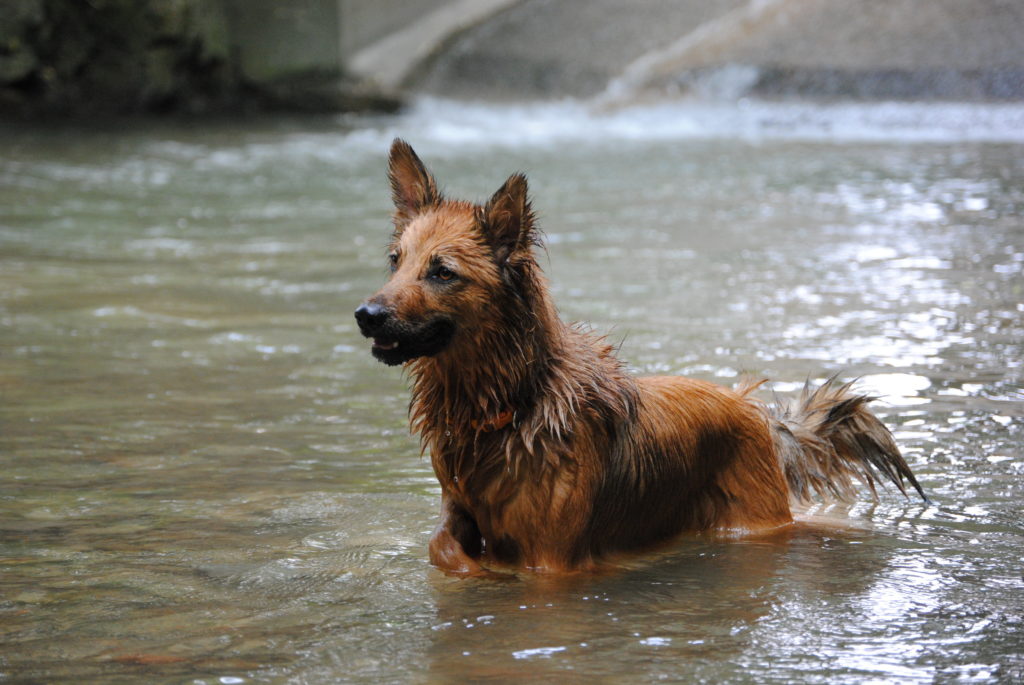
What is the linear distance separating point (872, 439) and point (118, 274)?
7046 millimetres

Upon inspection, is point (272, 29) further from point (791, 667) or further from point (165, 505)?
point (791, 667)

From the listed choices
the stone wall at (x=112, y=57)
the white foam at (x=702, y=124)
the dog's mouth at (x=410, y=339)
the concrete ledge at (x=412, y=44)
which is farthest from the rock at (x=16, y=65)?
the dog's mouth at (x=410, y=339)

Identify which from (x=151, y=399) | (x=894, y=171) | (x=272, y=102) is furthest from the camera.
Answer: (x=272, y=102)

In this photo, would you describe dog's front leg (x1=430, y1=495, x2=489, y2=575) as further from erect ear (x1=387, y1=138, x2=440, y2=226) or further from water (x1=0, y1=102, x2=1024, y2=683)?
erect ear (x1=387, y1=138, x2=440, y2=226)

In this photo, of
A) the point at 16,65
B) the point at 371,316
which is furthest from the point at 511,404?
the point at 16,65

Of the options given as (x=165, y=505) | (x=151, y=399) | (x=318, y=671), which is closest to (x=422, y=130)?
(x=151, y=399)

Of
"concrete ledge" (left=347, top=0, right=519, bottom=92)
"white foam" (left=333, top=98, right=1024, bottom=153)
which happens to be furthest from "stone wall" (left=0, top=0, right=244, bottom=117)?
"white foam" (left=333, top=98, right=1024, bottom=153)

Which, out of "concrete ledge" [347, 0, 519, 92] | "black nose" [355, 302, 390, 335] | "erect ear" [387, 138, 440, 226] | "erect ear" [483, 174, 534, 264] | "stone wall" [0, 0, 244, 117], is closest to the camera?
"black nose" [355, 302, 390, 335]

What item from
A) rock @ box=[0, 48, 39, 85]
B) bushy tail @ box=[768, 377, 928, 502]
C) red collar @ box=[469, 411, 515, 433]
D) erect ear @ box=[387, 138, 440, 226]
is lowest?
bushy tail @ box=[768, 377, 928, 502]

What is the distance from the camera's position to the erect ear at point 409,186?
5.06 metres

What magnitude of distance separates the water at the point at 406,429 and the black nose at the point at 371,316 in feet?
3.35

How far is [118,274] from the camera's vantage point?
412 inches

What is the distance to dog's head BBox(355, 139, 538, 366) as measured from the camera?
4.52m

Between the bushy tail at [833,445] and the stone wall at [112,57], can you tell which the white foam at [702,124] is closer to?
the stone wall at [112,57]
